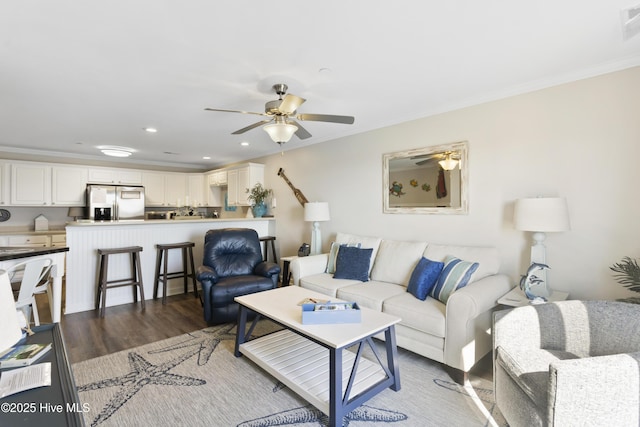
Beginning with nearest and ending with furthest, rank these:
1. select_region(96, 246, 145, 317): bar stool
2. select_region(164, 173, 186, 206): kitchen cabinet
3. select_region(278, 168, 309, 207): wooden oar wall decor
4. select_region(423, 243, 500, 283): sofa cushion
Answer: select_region(423, 243, 500, 283): sofa cushion, select_region(96, 246, 145, 317): bar stool, select_region(278, 168, 309, 207): wooden oar wall decor, select_region(164, 173, 186, 206): kitchen cabinet

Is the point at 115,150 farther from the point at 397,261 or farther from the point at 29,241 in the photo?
the point at 397,261

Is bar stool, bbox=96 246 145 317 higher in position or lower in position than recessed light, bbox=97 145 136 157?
lower

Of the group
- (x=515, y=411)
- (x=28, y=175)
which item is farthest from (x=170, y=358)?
(x=28, y=175)

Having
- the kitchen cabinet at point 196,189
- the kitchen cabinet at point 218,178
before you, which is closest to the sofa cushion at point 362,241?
the kitchen cabinet at point 218,178

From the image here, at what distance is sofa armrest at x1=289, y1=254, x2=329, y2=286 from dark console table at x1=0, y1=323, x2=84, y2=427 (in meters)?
2.56

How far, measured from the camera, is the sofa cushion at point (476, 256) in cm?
277

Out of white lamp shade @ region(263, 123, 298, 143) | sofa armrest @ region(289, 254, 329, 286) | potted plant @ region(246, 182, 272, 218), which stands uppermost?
white lamp shade @ region(263, 123, 298, 143)

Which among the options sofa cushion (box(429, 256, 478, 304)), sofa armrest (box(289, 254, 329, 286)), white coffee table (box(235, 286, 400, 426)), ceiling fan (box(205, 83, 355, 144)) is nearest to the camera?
white coffee table (box(235, 286, 400, 426))

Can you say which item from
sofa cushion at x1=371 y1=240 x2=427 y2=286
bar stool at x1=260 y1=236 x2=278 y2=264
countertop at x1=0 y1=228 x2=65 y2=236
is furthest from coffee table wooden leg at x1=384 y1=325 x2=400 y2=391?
countertop at x1=0 y1=228 x2=65 y2=236

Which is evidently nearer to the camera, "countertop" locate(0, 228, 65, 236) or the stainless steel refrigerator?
"countertop" locate(0, 228, 65, 236)

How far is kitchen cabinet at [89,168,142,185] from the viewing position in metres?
5.94

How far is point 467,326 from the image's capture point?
88.3 inches

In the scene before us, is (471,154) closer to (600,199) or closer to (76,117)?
(600,199)

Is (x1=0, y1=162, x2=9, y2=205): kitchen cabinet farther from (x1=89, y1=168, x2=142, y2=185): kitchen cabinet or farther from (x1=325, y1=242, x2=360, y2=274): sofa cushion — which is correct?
(x1=325, y1=242, x2=360, y2=274): sofa cushion
